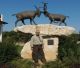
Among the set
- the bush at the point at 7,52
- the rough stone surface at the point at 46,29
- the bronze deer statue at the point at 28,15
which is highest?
the bronze deer statue at the point at 28,15

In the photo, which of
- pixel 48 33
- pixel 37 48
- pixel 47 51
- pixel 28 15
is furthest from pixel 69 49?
pixel 28 15

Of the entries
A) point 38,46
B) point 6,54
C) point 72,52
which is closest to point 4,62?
point 6,54

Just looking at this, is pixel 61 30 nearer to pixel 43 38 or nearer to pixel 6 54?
pixel 43 38

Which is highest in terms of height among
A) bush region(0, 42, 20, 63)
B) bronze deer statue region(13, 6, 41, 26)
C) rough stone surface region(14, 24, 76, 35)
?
bronze deer statue region(13, 6, 41, 26)

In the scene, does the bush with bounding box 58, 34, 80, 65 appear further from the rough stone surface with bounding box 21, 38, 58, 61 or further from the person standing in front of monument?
the person standing in front of monument

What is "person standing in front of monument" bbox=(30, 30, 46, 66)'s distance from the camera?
25156 mm

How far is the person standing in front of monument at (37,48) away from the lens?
2516cm

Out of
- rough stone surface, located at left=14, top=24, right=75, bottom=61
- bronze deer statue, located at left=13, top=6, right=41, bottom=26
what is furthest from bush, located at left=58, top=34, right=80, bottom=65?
bronze deer statue, located at left=13, top=6, right=41, bottom=26

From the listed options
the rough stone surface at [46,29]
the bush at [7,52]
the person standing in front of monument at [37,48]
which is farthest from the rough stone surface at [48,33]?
the bush at [7,52]

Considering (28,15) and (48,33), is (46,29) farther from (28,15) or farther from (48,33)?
(28,15)

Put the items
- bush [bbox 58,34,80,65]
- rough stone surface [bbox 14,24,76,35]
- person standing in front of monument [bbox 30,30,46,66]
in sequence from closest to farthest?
bush [bbox 58,34,80,65]
person standing in front of monument [bbox 30,30,46,66]
rough stone surface [bbox 14,24,76,35]

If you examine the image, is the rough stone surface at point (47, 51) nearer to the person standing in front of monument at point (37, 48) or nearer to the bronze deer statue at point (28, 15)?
the person standing in front of monument at point (37, 48)

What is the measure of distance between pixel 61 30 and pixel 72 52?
2.01m

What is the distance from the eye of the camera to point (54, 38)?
25.8 metres
